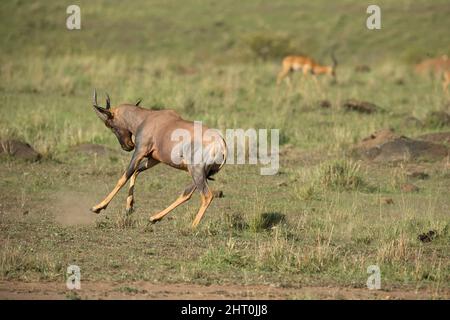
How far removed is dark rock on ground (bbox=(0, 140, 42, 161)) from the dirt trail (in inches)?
238

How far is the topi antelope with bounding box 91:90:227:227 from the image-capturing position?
33.2 feet

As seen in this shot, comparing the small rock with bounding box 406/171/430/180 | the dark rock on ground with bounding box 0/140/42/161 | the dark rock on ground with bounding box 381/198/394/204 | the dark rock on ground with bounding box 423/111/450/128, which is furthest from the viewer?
the dark rock on ground with bounding box 423/111/450/128

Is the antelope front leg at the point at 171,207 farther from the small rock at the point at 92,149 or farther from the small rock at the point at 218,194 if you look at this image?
the small rock at the point at 92,149

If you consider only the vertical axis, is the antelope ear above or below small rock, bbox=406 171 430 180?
above

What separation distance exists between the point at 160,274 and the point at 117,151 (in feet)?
22.5

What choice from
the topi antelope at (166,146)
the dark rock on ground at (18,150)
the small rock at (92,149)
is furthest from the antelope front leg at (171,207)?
the small rock at (92,149)

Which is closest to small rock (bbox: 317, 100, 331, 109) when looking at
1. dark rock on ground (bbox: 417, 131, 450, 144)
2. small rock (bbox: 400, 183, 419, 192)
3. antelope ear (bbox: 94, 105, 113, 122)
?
dark rock on ground (bbox: 417, 131, 450, 144)

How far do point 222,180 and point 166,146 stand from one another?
3124 millimetres

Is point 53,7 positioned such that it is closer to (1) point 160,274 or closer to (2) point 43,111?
(2) point 43,111

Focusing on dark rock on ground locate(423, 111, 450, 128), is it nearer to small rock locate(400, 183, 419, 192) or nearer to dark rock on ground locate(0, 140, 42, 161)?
small rock locate(400, 183, 419, 192)

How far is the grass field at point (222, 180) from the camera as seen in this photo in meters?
8.79

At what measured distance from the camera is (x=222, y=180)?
13.4 meters

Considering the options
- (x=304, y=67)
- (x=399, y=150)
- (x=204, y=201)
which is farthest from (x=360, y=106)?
(x=204, y=201)
